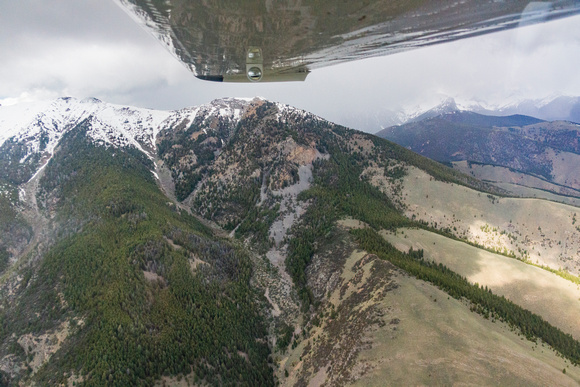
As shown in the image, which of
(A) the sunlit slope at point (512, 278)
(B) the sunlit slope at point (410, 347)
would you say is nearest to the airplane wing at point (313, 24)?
(B) the sunlit slope at point (410, 347)

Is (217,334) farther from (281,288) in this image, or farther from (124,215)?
(124,215)

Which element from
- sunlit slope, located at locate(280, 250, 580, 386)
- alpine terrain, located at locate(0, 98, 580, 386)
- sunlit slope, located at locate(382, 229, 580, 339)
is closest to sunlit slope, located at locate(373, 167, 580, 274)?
alpine terrain, located at locate(0, 98, 580, 386)

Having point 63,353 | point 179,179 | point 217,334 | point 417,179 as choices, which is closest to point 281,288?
point 217,334

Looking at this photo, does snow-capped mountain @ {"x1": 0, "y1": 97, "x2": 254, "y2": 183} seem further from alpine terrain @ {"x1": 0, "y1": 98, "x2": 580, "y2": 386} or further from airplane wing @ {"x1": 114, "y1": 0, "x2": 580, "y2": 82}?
airplane wing @ {"x1": 114, "y1": 0, "x2": 580, "y2": 82}

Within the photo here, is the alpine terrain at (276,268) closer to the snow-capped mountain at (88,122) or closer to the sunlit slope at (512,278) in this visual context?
the sunlit slope at (512,278)

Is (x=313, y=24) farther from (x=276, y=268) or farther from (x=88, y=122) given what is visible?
(x=88, y=122)

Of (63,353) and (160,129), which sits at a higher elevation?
(160,129)

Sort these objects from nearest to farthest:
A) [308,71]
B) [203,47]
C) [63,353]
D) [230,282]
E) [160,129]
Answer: [203,47]
[308,71]
[63,353]
[230,282]
[160,129]
